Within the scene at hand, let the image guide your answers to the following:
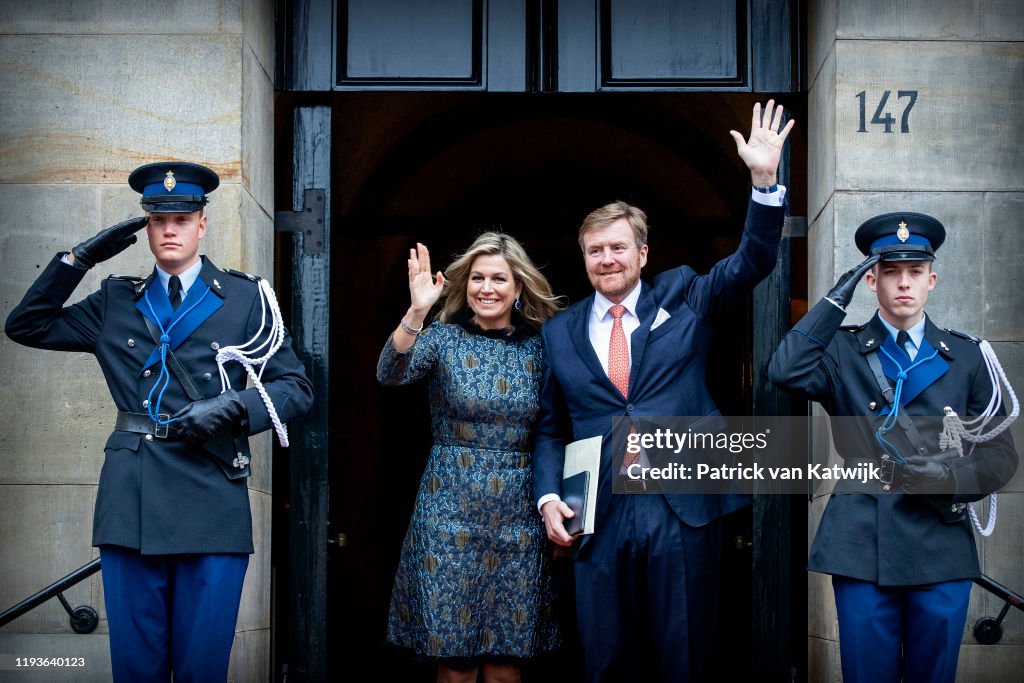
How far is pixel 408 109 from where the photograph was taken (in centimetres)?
983

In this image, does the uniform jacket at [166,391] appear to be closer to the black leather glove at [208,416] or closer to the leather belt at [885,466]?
the black leather glove at [208,416]

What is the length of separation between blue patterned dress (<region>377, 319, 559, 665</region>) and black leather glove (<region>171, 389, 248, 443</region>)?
0.95 metres

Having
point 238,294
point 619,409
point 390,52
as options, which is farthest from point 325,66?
point 619,409

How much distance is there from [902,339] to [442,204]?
21.0ft

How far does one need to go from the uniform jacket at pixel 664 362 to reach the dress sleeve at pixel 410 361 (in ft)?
1.64

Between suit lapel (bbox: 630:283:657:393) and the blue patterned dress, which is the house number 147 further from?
the blue patterned dress

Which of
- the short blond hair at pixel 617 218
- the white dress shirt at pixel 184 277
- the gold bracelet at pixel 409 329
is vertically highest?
the short blond hair at pixel 617 218

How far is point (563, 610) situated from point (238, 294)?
184cm

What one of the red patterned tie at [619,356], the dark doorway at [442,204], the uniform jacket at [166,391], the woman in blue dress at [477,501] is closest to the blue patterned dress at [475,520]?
the woman in blue dress at [477,501]

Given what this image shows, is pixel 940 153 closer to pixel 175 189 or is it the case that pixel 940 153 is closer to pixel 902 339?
pixel 902 339

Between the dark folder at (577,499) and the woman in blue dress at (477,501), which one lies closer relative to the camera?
the dark folder at (577,499)

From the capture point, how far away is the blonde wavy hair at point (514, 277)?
562cm

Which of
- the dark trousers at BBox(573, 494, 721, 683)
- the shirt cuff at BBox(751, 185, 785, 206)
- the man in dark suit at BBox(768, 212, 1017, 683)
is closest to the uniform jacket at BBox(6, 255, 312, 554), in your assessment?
the dark trousers at BBox(573, 494, 721, 683)

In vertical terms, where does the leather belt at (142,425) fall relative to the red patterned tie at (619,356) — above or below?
below
